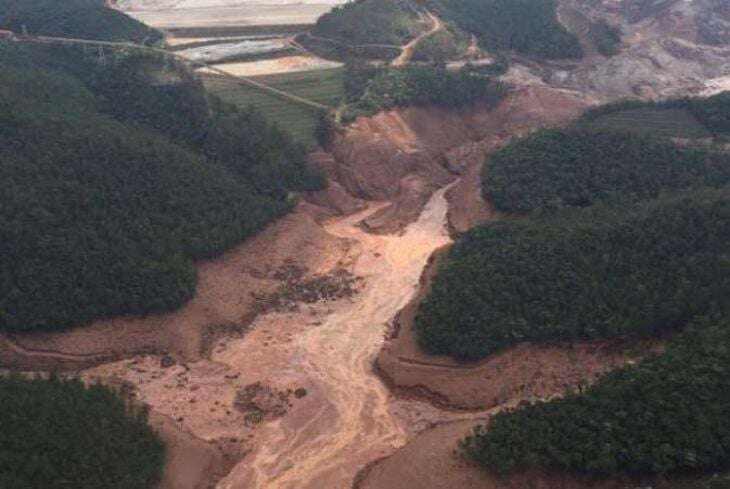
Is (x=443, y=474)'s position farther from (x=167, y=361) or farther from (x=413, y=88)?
(x=413, y=88)

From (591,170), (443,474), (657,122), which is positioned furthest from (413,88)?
(443,474)

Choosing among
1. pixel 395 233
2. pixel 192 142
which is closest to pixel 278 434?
pixel 395 233

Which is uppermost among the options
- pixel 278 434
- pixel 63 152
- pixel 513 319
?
pixel 63 152

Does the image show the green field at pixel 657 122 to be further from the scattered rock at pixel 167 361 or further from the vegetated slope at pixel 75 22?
the vegetated slope at pixel 75 22

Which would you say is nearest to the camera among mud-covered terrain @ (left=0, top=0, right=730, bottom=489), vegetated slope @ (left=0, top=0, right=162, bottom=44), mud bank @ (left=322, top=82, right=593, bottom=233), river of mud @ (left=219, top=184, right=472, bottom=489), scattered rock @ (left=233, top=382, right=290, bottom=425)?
river of mud @ (left=219, top=184, right=472, bottom=489)

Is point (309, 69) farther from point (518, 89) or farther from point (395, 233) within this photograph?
point (395, 233)

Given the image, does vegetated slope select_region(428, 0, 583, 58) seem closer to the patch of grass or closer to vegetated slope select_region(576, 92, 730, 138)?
the patch of grass

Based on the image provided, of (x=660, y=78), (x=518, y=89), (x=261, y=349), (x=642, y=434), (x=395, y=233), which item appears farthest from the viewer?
(x=660, y=78)

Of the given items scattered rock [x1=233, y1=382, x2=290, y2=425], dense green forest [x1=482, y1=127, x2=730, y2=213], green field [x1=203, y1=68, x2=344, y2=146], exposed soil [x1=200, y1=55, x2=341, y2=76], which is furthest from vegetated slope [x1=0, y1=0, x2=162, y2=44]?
scattered rock [x1=233, y1=382, x2=290, y2=425]
